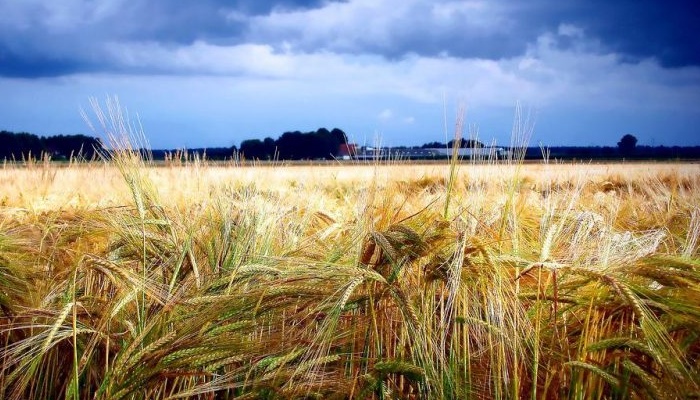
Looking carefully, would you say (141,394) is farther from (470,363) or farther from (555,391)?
(555,391)

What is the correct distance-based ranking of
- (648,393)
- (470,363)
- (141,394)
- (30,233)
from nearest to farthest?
(648,393) < (141,394) < (470,363) < (30,233)

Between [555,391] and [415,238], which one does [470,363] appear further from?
[415,238]

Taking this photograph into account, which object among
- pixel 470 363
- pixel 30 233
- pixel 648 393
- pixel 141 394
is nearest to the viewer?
pixel 648 393

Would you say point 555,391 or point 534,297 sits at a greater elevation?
point 534,297

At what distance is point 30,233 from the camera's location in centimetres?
493

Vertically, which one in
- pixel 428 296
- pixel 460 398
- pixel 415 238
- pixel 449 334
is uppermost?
pixel 415 238

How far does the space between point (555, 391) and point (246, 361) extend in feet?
3.69

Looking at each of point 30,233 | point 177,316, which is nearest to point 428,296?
point 177,316

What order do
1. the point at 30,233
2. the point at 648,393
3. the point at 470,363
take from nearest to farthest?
the point at 648,393 < the point at 470,363 < the point at 30,233

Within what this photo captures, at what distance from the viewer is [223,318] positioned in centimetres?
246

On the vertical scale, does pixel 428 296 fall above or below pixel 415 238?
below

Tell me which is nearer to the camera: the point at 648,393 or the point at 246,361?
the point at 648,393

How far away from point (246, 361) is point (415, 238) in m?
0.79

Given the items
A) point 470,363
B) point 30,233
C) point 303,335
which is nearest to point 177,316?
point 303,335
